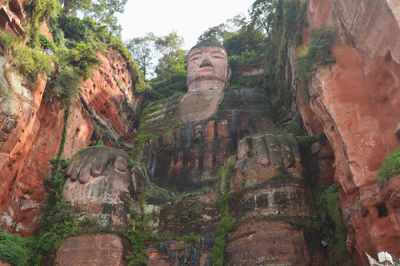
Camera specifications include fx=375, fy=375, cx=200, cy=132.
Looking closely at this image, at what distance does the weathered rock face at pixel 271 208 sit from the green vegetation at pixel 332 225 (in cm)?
31

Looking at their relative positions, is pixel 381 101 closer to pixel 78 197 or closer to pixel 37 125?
pixel 78 197

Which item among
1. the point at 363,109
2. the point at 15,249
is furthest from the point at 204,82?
the point at 15,249

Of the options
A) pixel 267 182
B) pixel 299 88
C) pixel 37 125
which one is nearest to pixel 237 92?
pixel 299 88

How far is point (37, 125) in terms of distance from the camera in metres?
15.8

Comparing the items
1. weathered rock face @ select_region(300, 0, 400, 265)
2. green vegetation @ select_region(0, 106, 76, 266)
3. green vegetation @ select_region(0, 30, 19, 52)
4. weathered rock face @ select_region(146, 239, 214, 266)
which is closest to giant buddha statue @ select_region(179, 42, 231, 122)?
weathered rock face @ select_region(146, 239, 214, 266)

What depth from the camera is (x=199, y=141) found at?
21.5 m

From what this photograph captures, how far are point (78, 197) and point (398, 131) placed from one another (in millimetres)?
11354

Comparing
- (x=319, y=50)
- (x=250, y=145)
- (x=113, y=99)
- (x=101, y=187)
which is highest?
(x=113, y=99)

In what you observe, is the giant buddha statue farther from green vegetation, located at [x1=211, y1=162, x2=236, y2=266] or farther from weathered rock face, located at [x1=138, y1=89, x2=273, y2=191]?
green vegetation, located at [x1=211, y1=162, x2=236, y2=266]

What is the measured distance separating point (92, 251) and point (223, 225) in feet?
16.2

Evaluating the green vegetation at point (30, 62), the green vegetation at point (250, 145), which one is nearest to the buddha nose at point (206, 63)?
the green vegetation at point (250, 145)

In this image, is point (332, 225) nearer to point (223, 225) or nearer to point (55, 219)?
point (223, 225)

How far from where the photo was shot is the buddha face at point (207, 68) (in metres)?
25.7

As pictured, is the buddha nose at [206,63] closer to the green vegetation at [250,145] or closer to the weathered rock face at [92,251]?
A: the green vegetation at [250,145]
